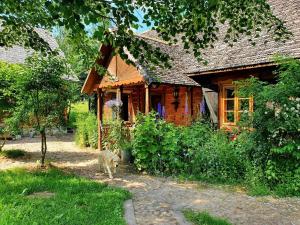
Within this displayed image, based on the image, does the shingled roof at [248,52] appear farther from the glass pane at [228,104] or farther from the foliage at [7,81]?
the foliage at [7,81]

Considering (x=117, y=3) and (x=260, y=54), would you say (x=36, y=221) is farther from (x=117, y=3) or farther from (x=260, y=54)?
(x=260, y=54)

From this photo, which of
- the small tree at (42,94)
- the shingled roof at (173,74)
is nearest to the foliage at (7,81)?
the small tree at (42,94)

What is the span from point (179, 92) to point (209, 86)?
297 cm

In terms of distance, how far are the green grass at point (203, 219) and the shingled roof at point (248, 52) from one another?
4851mm

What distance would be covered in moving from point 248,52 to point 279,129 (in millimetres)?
4095

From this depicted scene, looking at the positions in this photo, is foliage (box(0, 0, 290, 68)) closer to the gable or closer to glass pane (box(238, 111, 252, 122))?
glass pane (box(238, 111, 252, 122))

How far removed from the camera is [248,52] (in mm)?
11180

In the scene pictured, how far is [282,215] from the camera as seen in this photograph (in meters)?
6.34

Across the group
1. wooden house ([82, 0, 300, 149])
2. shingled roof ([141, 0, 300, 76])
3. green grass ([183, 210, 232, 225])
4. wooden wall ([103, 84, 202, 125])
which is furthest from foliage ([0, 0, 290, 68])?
wooden wall ([103, 84, 202, 125])

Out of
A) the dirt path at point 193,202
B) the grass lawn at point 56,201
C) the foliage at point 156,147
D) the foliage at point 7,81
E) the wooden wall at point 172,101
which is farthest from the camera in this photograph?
the wooden wall at point 172,101

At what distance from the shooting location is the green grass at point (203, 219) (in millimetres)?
5656

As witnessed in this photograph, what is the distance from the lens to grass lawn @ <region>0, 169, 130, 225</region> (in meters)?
5.57

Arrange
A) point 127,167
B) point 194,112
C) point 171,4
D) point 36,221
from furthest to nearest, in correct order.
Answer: point 194,112
point 127,167
point 36,221
point 171,4

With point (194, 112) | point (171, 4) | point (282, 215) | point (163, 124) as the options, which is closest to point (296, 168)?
point (282, 215)
